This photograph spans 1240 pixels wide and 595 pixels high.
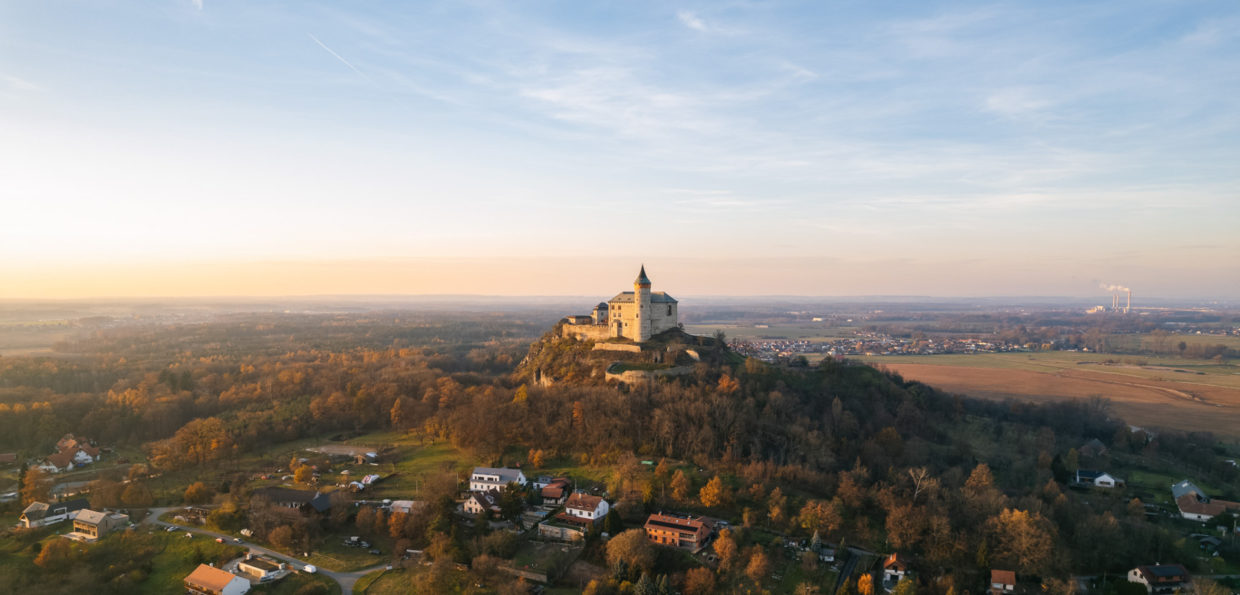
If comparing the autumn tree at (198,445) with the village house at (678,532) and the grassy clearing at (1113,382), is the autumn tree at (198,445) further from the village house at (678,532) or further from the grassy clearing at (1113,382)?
the grassy clearing at (1113,382)

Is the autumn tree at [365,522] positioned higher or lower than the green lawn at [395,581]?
higher

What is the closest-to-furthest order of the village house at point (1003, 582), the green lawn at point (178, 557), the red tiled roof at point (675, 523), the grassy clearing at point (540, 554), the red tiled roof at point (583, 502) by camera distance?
the village house at point (1003, 582), the green lawn at point (178, 557), the grassy clearing at point (540, 554), the red tiled roof at point (675, 523), the red tiled roof at point (583, 502)

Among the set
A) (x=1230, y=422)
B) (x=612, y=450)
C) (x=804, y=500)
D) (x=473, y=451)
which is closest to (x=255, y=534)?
(x=473, y=451)

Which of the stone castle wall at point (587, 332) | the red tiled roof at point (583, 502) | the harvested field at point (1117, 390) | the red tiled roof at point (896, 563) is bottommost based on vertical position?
the red tiled roof at point (896, 563)

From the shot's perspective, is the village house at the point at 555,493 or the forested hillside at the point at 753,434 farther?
the village house at the point at 555,493

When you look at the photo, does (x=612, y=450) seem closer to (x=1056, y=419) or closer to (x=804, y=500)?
(x=804, y=500)

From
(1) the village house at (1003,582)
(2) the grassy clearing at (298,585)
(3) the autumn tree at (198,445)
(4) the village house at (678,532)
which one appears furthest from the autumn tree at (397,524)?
(1) the village house at (1003,582)

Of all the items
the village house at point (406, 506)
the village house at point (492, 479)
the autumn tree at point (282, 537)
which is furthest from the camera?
the village house at point (492, 479)
